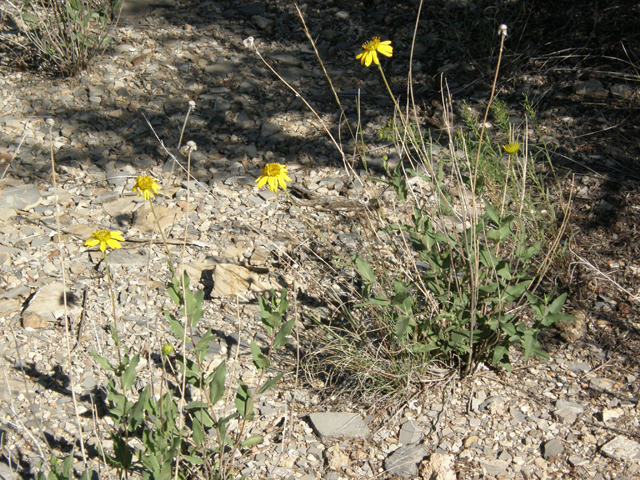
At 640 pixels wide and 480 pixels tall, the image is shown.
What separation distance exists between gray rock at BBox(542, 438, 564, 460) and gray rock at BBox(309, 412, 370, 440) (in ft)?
1.95

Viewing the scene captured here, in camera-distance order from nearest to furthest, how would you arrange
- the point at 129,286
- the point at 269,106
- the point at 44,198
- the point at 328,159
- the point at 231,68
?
the point at 129,286
the point at 44,198
the point at 328,159
the point at 269,106
the point at 231,68

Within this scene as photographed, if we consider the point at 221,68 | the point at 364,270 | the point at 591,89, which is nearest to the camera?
the point at 364,270

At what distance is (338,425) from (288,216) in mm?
1304

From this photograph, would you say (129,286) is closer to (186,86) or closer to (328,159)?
(328,159)

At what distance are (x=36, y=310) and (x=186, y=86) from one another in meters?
2.19

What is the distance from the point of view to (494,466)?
1.92m

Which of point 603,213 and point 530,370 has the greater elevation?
point 603,213

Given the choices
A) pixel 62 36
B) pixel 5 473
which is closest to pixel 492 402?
pixel 5 473

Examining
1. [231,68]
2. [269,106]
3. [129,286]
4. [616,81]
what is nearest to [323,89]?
[269,106]

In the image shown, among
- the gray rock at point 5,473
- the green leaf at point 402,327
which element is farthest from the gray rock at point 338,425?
the gray rock at point 5,473

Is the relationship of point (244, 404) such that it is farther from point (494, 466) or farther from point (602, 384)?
point (602, 384)

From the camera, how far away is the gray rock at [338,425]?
2.07 meters

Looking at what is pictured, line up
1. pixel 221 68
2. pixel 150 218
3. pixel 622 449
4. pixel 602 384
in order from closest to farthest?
pixel 622 449 < pixel 602 384 < pixel 150 218 < pixel 221 68

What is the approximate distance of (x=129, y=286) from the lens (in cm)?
263
